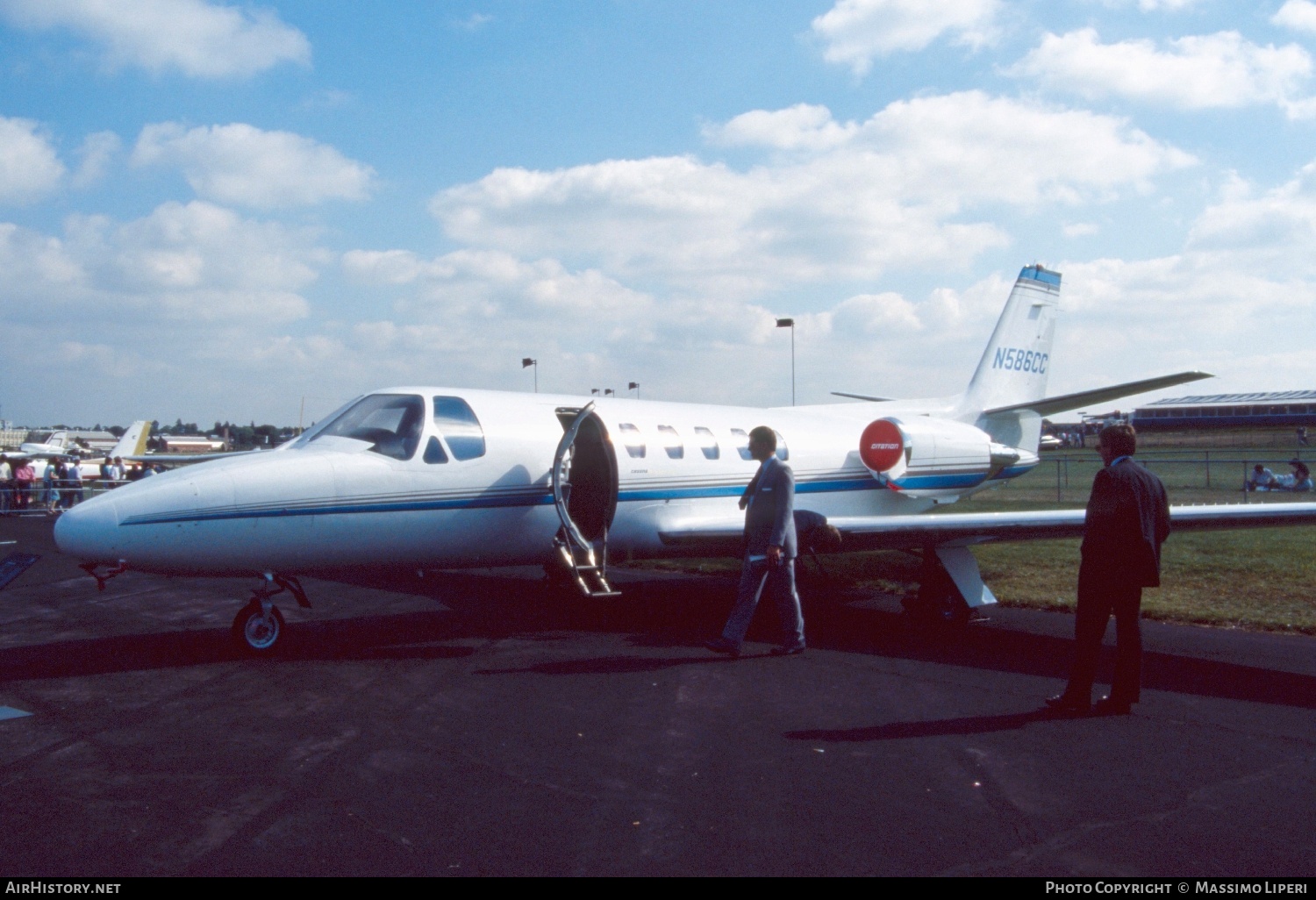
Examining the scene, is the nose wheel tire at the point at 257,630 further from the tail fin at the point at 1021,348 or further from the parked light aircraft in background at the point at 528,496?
the tail fin at the point at 1021,348

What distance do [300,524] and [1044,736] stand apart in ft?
18.8

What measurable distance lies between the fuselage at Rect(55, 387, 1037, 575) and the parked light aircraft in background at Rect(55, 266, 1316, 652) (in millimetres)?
16

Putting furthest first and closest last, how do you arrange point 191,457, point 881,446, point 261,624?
point 191,457, point 881,446, point 261,624

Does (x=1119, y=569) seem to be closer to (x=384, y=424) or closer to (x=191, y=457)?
(x=384, y=424)

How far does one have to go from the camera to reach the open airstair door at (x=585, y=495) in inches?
349

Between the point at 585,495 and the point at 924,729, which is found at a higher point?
the point at 585,495

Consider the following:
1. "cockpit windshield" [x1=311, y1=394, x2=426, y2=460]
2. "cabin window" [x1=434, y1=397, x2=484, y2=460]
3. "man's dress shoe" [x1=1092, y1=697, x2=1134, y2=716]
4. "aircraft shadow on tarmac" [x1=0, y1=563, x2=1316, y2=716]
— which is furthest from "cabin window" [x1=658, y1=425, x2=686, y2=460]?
"man's dress shoe" [x1=1092, y1=697, x2=1134, y2=716]

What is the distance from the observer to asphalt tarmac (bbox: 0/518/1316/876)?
13.0 feet

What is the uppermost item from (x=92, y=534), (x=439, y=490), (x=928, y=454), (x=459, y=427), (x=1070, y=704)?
(x=459, y=427)

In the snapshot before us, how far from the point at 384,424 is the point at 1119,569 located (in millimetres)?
6073

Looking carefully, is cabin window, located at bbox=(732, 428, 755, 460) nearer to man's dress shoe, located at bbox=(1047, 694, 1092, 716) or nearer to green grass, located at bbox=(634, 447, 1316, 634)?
green grass, located at bbox=(634, 447, 1316, 634)

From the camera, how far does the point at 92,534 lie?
703 cm

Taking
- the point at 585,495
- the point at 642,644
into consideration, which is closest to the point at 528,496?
the point at 585,495

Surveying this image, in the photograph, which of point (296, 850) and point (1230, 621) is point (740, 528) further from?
point (296, 850)
